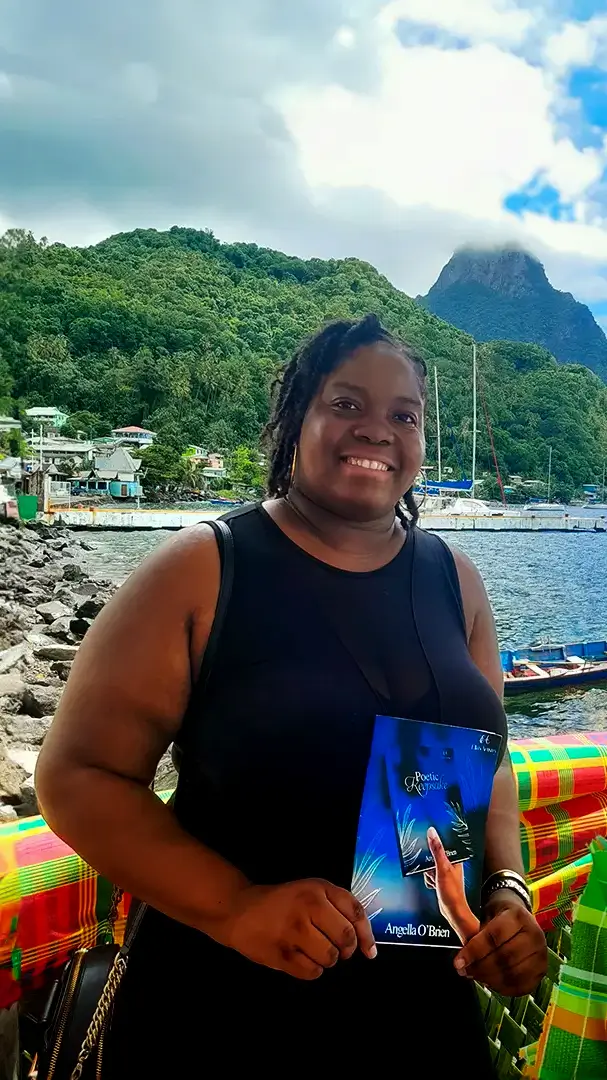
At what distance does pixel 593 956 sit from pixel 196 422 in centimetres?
149

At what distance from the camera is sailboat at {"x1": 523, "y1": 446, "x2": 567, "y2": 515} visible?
2.26 m

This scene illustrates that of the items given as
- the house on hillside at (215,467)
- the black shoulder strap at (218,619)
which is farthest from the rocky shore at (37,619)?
the black shoulder strap at (218,619)

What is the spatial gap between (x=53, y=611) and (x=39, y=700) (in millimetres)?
382

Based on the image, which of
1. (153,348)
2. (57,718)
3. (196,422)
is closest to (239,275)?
(153,348)

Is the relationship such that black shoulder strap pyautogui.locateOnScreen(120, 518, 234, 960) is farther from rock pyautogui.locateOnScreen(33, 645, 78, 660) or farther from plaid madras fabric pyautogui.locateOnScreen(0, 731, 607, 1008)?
rock pyautogui.locateOnScreen(33, 645, 78, 660)

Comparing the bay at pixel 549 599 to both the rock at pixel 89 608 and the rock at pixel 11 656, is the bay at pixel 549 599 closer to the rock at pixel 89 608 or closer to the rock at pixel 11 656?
the rock at pixel 89 608

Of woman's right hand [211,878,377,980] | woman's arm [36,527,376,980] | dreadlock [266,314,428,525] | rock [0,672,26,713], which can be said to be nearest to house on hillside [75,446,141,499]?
rock [0,672,26,713]

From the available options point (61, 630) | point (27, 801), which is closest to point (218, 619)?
point (27, 801)

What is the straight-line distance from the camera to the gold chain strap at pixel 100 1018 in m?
0.50

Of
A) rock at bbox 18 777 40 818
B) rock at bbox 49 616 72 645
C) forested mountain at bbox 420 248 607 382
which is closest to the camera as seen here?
rock at bbox 18 777 40 818

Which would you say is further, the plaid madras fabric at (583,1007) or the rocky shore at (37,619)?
the rocky shore at (37,619)

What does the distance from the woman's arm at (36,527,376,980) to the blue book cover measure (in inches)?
1.4

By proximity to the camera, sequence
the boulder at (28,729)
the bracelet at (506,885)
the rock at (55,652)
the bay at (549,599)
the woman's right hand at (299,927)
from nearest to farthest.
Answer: the woman's right hand at (299,927), the bracelet at (506,885), the boulder at (28,729), the rock at (55,652), the bay at (549,599)

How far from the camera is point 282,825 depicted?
47 cm
